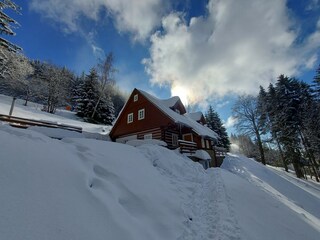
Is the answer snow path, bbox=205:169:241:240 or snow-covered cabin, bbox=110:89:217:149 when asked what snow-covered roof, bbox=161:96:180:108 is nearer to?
snow-covered cabin, bbox=110:89:217:149

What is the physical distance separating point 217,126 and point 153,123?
78.3 ft

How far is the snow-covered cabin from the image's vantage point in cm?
1983

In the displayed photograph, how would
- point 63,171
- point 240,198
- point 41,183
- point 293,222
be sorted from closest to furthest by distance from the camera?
1. point 41,183
2. point 63,171
3. point 293,222
4. point 240,198

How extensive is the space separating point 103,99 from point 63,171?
33.8 meters

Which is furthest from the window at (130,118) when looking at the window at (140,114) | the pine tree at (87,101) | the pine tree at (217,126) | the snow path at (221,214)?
the pine tree at (217,126)

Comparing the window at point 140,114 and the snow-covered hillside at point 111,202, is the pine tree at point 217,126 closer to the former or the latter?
the window at point 140,114

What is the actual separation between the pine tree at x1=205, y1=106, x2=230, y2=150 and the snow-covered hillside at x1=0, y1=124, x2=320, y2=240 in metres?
32.9

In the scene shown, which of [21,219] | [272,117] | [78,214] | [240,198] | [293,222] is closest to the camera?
[21,219]

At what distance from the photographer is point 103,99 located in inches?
1431

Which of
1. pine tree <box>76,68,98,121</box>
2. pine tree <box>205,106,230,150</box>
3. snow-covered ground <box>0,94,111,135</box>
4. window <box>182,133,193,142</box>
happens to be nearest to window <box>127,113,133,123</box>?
snow-covered ground <box>0,94,111,135</box>

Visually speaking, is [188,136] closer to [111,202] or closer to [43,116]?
[111,202]

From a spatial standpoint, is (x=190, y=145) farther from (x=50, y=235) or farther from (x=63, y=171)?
(x=50, y=235)

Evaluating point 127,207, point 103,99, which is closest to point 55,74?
point 103,99

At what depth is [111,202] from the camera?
412cm
